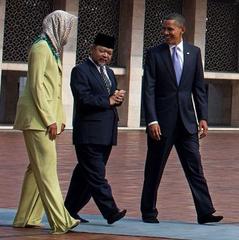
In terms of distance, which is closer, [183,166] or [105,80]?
[105,80]

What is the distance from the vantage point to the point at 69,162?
16.7 meters

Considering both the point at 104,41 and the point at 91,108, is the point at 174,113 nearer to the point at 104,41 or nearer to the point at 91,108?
the point at 91,108

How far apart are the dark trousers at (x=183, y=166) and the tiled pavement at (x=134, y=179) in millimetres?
568

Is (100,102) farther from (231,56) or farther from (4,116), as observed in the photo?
(231,56)

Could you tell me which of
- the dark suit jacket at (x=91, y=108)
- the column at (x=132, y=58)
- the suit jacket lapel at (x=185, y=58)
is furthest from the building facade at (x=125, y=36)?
A: the dark suit jacket at (x=91, y=108)

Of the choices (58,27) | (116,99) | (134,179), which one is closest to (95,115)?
(116,99)

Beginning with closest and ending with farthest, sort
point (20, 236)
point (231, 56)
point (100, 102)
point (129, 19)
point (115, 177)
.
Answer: point (20, 236), point (100, 102), point (115, 177), point (129, 19), point (231, 56)

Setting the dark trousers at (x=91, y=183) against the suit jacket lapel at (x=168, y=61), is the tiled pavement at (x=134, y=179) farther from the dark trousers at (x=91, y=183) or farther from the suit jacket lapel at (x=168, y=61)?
the suit jacket lapel at (x=168, y=61)

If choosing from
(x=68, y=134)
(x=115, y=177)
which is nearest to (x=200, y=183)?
(x=115, y=177)

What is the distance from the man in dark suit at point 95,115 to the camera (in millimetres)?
8621

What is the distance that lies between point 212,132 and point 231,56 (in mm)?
3790

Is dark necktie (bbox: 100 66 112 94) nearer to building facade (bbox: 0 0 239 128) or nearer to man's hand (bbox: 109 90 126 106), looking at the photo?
man's hand (bbox: 109 90 126 106)

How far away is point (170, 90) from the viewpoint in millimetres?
9055

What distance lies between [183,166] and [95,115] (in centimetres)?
104
